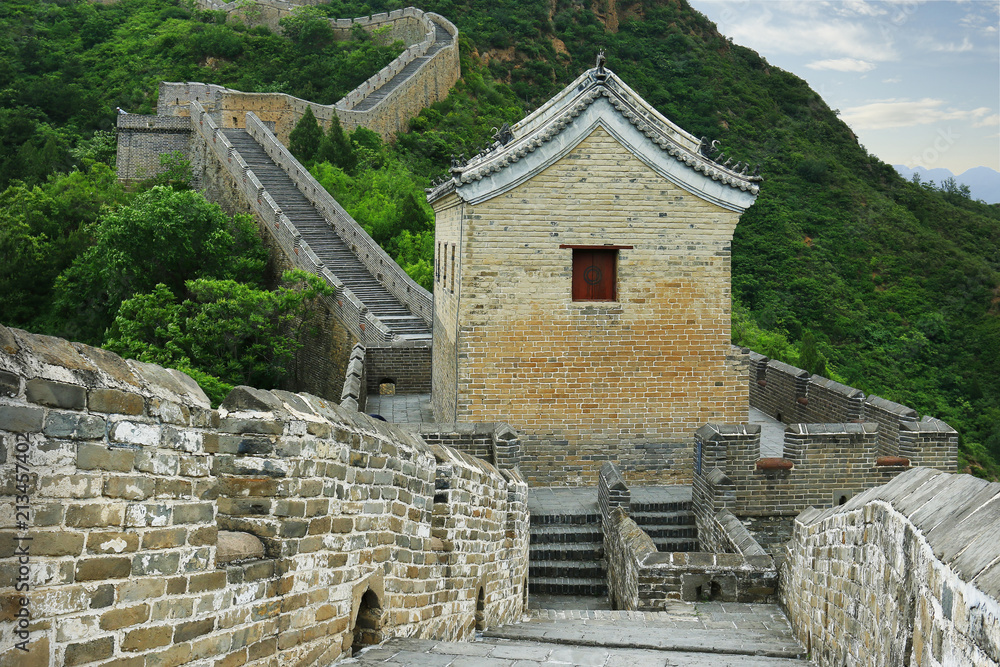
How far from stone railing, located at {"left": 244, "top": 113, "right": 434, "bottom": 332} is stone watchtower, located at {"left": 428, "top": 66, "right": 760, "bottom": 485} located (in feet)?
30.5

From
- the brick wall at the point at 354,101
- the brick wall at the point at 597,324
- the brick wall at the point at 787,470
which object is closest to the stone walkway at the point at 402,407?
the brick wall at the point at 597,324

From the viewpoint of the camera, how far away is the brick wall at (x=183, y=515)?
9.37 feet

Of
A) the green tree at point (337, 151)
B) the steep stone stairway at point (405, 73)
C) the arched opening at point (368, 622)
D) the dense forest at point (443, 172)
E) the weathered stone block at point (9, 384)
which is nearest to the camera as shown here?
the weathered stone block at point (9, 384)

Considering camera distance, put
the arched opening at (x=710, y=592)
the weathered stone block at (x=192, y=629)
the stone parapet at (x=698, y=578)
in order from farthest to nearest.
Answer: the arched opening at (x=710, y=592), the stone parapet at (x=698, y=578), the weathered stone block at (x=192, y=629)

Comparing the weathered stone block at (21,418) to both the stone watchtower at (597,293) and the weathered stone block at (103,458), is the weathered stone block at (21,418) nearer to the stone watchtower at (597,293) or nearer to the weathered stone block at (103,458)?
the weathered stone block at (103,458)

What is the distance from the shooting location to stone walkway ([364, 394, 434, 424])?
1895cm

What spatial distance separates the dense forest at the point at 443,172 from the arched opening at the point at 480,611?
1869 centimetres

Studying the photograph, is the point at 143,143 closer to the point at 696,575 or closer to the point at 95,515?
the point at 696,575

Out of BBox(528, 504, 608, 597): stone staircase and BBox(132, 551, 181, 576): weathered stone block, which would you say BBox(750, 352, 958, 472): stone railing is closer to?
BBox(528, 504, 608, 597): stone staircase

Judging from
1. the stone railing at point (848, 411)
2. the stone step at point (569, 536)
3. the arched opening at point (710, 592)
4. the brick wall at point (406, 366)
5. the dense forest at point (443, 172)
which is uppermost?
the dense forest at point (443, 172)

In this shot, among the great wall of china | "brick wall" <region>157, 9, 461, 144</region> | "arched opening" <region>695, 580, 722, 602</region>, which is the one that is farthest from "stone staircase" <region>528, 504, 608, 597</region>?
"brick wall" <region>157, 9, 461, 144</region>

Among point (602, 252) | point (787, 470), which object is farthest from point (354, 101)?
point (787, 470)

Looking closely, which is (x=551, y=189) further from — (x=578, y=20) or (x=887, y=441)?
(x=578, y=20)

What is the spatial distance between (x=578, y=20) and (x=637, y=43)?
610 centimetres
